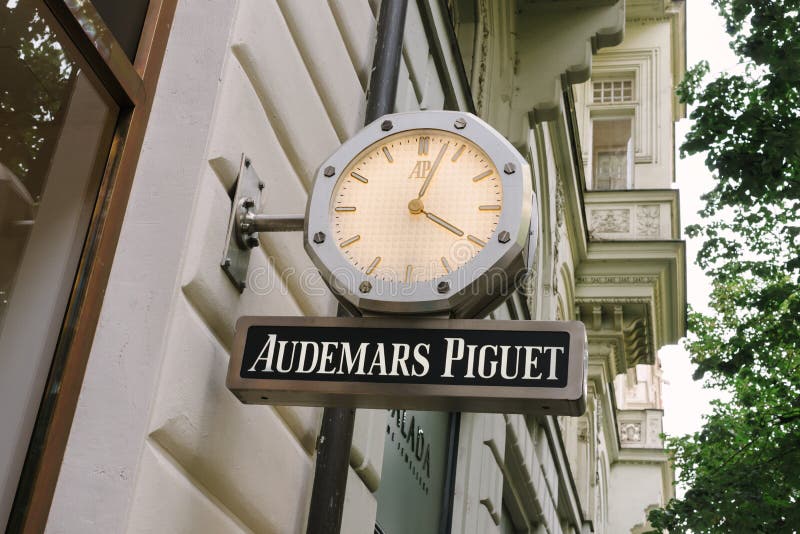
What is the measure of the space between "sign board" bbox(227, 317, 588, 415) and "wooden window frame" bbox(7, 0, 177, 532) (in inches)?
19.0

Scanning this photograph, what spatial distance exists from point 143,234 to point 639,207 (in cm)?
1611

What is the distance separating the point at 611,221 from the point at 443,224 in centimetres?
1597

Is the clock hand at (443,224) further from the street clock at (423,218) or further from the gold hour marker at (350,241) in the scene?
the gold hour marker at (350,241)

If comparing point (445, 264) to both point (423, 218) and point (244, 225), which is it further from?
point (244, 225)

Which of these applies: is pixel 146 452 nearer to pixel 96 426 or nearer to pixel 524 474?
pixel 96 426

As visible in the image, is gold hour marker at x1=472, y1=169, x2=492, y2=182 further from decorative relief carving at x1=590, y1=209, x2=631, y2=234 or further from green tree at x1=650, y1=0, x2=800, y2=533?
decorative relief carving at x1=590, y1=209, x2=631, y2=234

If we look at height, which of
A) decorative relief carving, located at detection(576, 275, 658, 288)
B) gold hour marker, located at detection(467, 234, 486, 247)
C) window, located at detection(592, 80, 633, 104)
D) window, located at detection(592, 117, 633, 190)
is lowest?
gold hour marker, located at detection(467, 234, 486, 247)

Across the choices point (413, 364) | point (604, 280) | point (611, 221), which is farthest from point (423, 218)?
point (611, 221)

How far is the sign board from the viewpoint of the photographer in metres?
3.20

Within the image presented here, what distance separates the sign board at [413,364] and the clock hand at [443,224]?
1.06 ft

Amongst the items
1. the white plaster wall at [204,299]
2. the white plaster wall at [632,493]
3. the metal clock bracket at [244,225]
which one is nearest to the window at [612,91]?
the white plaster wall at [632,493]

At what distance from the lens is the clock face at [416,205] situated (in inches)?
139

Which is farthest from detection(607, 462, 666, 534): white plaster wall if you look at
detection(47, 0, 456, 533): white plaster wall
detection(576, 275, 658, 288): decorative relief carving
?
detection(47, 0, 456, 533): white plaster wall

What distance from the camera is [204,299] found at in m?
3.83
